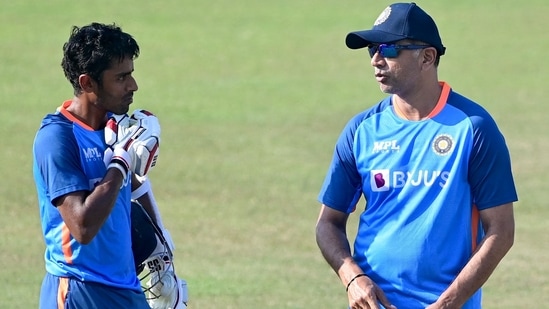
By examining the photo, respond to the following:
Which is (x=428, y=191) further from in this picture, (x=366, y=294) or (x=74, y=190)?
(x=74, y=190)

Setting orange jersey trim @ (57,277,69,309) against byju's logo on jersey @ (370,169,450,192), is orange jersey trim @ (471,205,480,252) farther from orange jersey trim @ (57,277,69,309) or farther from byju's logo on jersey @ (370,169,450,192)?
orange jersey trim @ (57,277,69,309)

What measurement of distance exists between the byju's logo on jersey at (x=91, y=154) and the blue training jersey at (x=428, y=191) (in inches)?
48.6

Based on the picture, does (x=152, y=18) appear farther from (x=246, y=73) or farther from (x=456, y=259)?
(x=456, y=259)

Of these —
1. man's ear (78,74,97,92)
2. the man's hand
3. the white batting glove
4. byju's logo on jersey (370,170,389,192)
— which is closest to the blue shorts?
the white batting glove

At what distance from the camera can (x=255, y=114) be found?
62.8ft

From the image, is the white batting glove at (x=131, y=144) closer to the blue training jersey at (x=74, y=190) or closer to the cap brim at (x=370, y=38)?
the blue training jersey at (x=74, y=190)

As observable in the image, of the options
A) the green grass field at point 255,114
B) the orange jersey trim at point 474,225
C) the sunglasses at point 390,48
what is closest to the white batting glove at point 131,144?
the sunglasses at point 390,48

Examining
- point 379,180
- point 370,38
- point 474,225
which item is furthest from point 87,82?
point 474,225

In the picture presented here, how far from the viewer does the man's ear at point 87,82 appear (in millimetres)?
5941

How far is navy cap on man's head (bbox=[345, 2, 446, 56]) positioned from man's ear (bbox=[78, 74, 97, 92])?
1.25 metres

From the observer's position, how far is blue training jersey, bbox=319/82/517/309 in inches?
216

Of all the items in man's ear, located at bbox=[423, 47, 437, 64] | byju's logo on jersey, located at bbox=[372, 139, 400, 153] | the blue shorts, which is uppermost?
man's ear, located at bbox=[423, 47, 437, 64]

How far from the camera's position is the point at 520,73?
862 inches

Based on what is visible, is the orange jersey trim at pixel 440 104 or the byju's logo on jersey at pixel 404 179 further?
the orange jersey trim at pixel 440 104
